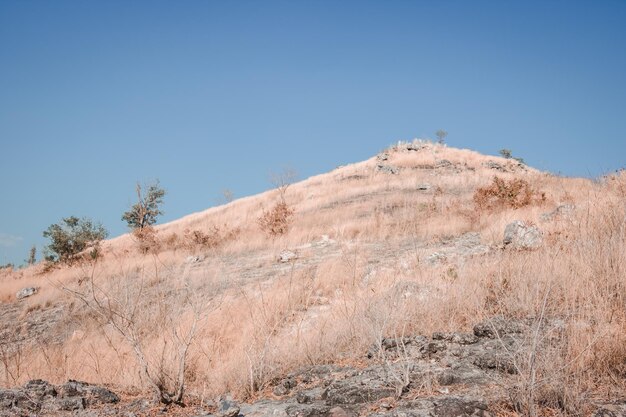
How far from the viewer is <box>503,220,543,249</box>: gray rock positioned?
6084mm

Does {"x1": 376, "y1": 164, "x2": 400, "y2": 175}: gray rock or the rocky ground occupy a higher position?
{"x1": 376, "y1": 164, "x2": 400, "y2": 175}: gray rock

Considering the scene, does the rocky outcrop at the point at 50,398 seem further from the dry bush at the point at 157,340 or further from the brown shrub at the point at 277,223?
the brown shrub at the point at 277,223

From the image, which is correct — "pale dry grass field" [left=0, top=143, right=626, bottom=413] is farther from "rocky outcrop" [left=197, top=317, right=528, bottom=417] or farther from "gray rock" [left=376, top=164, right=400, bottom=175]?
"gray rock" [left=376, top=164, right=400, bottom=175]

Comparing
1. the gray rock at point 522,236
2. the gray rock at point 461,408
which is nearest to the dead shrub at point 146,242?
the gray rock at point 522,236

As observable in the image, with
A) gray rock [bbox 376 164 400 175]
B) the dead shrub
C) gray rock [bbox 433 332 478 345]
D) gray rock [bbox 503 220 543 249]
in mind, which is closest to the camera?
gray rock [bbox 433 332 478 345]

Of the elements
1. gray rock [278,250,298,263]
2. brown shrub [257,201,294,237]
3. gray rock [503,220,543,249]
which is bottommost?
gray rock [503,220,543,249]

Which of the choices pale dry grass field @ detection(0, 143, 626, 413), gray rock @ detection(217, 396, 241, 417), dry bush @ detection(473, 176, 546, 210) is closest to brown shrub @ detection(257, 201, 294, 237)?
pale dry grass field @ detection(0, 143, 626, 413)

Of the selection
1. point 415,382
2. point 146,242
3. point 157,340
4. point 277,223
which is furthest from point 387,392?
point 146,242

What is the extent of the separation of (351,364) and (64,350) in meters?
4.08

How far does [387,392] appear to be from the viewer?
2.63m

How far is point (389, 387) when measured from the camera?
2.68 metres

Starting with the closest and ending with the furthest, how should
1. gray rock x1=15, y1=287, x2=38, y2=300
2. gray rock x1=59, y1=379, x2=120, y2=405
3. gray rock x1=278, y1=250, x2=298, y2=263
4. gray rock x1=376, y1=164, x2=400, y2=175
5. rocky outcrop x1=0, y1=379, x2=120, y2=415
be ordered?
1. rocky outcrop x1=0, y1=379, x2=120, y2=415
2. gray rock x1=59, y1=379, x2=120, y2=405
3. gray rock x1=278, y1=250, x2=298, y2=263
4. gray rock x1=15, y1=287, x2=38, y2=300
5. gray rock x1=376, y1=164, x2=400, y2=175

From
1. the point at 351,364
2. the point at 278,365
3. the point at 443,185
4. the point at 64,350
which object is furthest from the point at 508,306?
the point at 443,185

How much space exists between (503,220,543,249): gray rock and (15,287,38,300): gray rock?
38.8 ft
